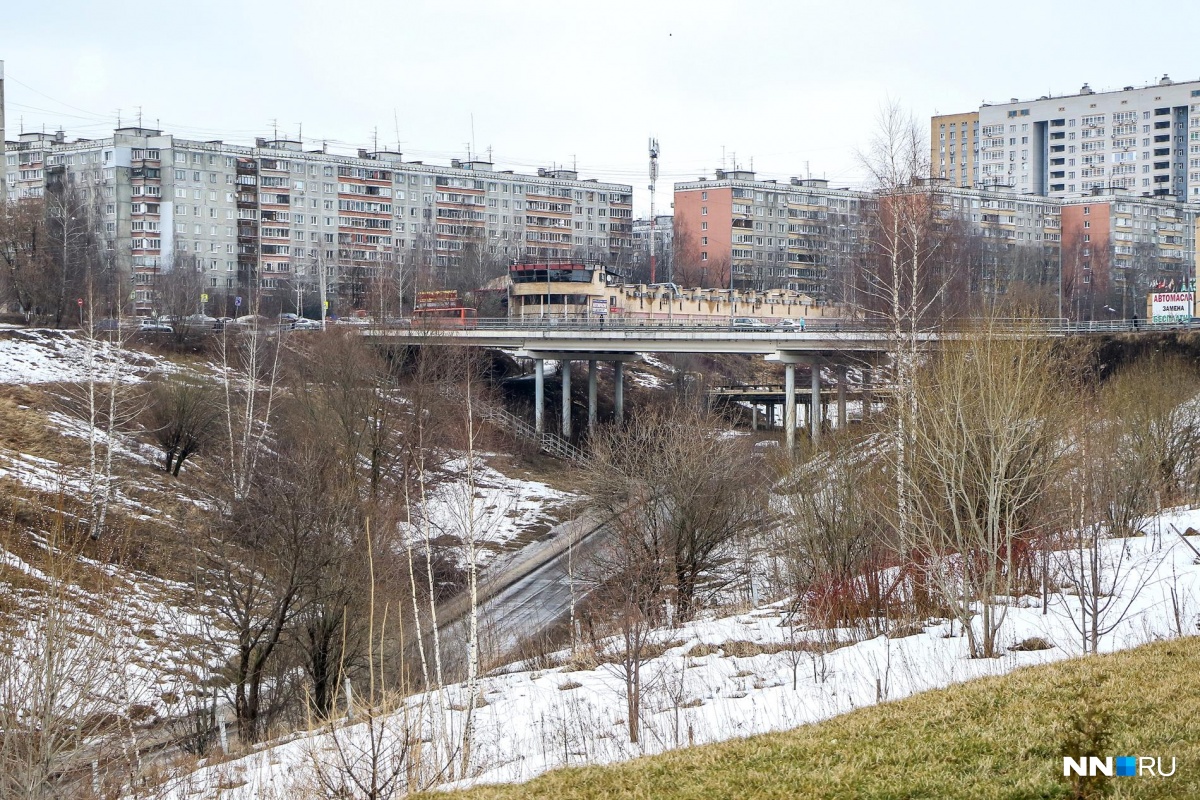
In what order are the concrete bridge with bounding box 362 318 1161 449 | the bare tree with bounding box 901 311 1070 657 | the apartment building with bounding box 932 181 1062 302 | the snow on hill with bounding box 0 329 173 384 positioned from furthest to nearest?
the apartment building with bounding box 932 181 1062 302, the concrete bridge with bounding box 362 318 1161 449, the snow on hill with bounding box 0 329 173 384, the bare tree with bounding box 901 311 1070 657

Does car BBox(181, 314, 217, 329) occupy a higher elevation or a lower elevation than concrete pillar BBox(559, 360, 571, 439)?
higher

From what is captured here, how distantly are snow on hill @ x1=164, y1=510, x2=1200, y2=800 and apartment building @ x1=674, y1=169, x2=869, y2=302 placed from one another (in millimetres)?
96795

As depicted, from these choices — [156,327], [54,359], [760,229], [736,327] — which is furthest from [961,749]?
[760,229]

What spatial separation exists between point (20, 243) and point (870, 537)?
56682 millimetres

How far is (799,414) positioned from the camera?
7731cm

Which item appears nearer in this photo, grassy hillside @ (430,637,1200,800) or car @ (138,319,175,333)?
grassy hillside @ (430,637,1200,800)

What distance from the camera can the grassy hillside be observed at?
8.88 m

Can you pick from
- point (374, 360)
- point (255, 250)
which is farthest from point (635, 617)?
point (255, 250)

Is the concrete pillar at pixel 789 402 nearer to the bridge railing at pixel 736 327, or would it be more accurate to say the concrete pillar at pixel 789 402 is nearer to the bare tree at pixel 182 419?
the bridge railing at pixel 736 327

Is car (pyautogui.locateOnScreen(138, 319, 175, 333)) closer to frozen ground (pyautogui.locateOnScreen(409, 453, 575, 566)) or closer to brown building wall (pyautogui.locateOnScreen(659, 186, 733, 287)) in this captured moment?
frozen ground (pyautogui.locateOnScreen(409, 453, 575, 566))

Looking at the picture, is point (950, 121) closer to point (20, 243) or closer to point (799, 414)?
point (799, 414)

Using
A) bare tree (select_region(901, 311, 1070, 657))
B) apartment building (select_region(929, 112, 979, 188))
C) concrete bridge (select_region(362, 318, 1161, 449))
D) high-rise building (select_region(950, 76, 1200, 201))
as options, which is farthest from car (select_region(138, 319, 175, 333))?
apartment building (select_region(929, 112, 979, 188))

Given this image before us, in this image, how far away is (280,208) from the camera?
342 ft

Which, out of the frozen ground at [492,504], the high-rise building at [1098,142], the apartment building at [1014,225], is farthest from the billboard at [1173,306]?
the high-rise building at [1098,142]
